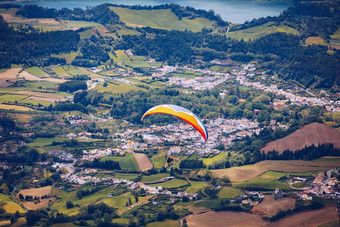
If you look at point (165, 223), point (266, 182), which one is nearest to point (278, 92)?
point (266, 182)

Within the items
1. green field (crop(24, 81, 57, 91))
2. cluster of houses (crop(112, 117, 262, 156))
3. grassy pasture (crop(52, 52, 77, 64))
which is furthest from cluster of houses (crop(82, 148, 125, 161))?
grassy pasture (crop(52, 52, 77, 64))

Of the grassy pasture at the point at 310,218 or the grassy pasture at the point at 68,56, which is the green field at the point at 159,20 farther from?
the grassy pasture at the point at 310,218

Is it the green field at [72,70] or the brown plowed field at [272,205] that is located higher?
the green field at [72,70]

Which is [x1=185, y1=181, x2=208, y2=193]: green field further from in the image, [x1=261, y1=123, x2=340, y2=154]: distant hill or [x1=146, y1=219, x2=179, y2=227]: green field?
[x1=261, y1=123, x2=340, y2=154]: distant hill

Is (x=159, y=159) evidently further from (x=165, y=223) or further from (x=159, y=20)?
(x=159, y=20)

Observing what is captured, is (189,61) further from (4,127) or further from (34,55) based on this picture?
(4,127)

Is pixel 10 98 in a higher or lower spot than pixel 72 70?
lower

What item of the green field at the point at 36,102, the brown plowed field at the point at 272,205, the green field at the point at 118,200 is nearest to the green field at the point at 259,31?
the green field at the point at 36,102
